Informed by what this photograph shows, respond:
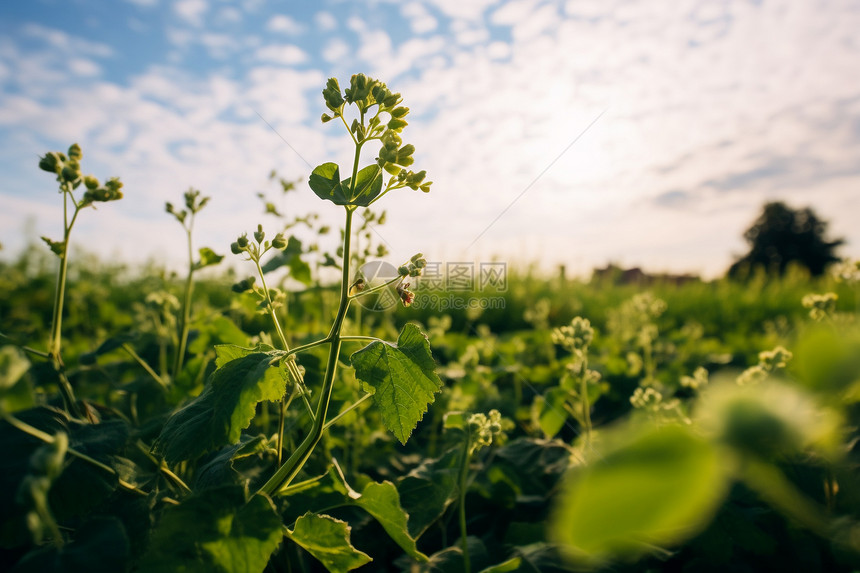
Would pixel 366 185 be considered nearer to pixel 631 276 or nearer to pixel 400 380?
pixel 400 380

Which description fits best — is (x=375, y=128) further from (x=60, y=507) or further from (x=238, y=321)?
(x=238, y=321)

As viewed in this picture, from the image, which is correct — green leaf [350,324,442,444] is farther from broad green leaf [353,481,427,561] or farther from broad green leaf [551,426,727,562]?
broad green leaf [551,426,727,562]

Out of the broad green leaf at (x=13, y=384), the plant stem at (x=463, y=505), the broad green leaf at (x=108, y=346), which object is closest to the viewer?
the broad green leaf at (x=13, y=384)

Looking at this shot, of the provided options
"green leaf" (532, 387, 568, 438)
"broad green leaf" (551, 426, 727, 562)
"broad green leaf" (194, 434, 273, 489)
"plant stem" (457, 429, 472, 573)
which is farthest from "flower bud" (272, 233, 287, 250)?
"green leaf" (532, 387, 568, 438)

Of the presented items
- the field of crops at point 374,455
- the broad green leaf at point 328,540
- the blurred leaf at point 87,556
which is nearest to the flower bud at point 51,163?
the field of crops at point 374,455

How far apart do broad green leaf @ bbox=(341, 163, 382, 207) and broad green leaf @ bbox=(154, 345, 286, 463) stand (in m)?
0.41

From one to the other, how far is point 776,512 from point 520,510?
896 mm

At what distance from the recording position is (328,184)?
117cm

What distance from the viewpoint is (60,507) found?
97 centimetres

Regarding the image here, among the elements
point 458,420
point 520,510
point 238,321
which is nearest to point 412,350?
point 458,420

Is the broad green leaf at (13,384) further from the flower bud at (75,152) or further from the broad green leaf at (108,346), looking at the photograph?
the broad green leaf at (108,346)

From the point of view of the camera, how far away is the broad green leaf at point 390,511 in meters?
1.18

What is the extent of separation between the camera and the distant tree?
44.5 m

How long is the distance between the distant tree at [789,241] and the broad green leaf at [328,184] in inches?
1999
